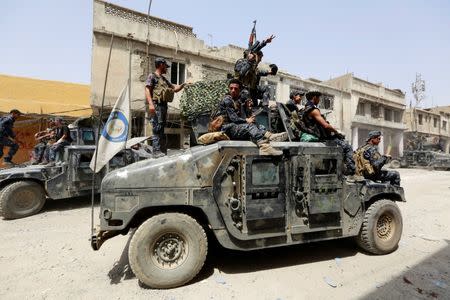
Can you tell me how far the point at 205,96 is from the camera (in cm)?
543

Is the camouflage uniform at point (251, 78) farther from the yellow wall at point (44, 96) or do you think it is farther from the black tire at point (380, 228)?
the yellow wall at point (44, 96)

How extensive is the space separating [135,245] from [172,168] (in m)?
0.96

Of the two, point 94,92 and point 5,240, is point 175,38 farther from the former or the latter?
point 5,240

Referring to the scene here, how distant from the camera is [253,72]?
208 inches

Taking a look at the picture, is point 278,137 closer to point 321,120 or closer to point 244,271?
point 321,120

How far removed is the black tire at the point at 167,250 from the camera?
305 cm

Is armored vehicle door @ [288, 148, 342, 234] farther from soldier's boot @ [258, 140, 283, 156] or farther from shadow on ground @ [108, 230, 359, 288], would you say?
shadow on ground @ [108, 230, 359, 288]

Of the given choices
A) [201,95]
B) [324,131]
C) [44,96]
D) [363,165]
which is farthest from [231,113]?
[44,96]

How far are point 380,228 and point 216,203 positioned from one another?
279 centimetres

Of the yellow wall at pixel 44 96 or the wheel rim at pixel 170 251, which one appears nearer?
the wheel rim at pixel 170 251

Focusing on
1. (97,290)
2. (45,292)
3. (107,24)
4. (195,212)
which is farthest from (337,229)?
(107,24)

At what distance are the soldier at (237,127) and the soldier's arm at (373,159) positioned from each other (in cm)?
183

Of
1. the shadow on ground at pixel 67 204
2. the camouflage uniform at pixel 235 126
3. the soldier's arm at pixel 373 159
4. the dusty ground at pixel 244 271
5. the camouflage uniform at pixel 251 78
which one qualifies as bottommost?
the dusty ground at pixel 244 271

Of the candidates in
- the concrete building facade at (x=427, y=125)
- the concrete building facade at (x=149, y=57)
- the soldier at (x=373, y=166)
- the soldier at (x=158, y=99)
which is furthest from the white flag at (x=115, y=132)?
the concrete building facade at (x=427, y=125)
